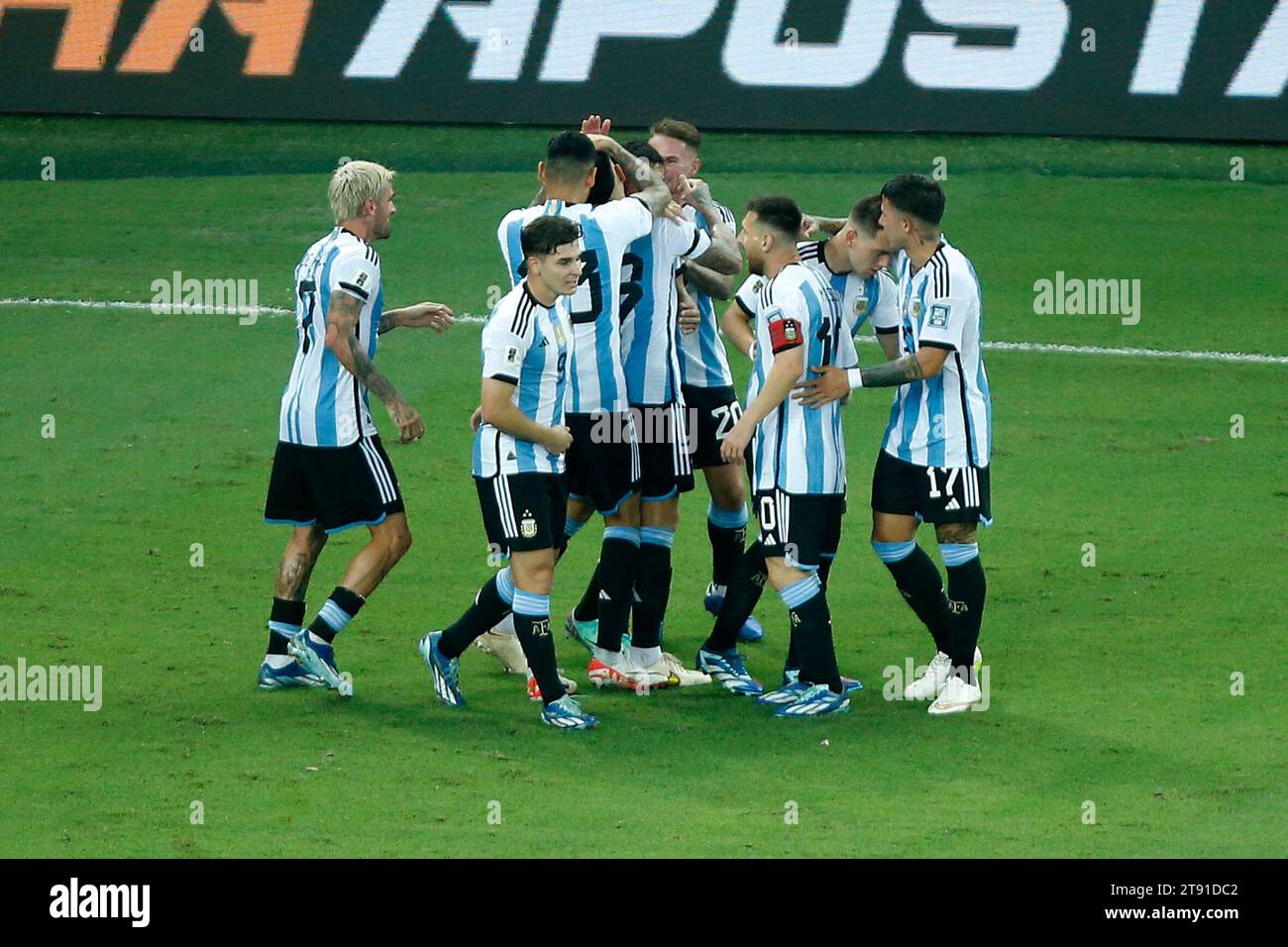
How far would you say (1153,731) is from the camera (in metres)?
7.81

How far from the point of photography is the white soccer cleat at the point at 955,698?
808cm

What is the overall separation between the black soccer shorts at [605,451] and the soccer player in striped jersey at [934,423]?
898 millimetres

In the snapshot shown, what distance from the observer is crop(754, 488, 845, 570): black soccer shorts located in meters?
7.96

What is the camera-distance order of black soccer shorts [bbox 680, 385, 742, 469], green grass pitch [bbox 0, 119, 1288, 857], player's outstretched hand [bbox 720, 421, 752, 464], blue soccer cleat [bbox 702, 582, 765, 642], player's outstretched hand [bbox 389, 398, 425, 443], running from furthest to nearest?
1. blue soccer cleat [bbox 702, 582, 765, 642]
2. black soccer shorts [bbox 680, 385, 742, 469]
3. player's outstretched hand [bbox 389, 398, 425, 443]
4. player's outstretched hand [bbox 720, 421, 752, 464]
5. green grass pitch [bbox 0, 119, 1288, 857]

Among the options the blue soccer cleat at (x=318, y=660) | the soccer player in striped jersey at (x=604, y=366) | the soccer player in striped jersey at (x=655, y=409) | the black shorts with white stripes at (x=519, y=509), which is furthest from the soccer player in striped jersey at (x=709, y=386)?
the blue soccer cleat at (x=318, y=660)

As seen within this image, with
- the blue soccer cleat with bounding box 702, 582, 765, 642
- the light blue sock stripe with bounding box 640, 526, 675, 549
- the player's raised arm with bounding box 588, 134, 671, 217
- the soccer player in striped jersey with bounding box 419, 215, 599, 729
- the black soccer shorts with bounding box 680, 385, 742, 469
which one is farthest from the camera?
the blue soccer cleat with bounding box 702, 582, 765, 642

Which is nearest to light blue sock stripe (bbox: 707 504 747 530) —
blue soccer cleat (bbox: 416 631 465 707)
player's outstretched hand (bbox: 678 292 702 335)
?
player's outstretched hand (bbox: 678 292 702 335)

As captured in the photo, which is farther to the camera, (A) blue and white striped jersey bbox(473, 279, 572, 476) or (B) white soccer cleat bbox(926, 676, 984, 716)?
(B) white soccer cleat bbox(926, 676, 984, 716)

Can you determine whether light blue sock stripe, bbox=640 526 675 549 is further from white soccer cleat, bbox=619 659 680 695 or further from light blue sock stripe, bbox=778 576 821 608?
light blue sock stripe, bbox=778 576 821 608

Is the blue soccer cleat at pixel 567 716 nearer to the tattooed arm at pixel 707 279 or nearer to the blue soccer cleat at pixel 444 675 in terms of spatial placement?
the blue soccer cleat at pixel 444 675

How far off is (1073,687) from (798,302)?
6.99 ft

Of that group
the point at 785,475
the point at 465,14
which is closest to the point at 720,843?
the point at 785,475

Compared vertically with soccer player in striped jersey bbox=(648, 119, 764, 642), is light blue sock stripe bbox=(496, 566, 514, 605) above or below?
below

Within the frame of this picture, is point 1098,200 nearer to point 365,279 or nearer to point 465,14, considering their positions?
point 465,14
